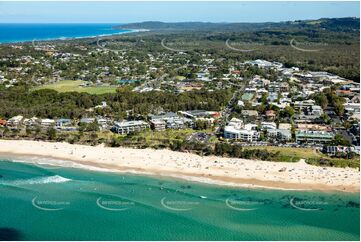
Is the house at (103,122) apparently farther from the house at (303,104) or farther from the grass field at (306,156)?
the house at (303,104)

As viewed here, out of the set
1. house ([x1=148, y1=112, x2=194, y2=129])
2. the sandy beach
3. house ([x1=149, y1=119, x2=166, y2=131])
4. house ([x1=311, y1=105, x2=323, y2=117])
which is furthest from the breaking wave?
house ([x1=311, y1=105, x2=323, y2=117])

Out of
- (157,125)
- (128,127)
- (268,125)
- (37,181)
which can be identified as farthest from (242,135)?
(37,181)

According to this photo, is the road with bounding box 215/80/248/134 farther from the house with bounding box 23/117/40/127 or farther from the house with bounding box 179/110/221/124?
the house with bounding box 23/117/40/127

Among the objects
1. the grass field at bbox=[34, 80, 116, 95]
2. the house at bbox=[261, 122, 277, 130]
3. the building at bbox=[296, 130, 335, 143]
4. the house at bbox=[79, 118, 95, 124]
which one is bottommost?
the building at bbox=[296, 130, 335, 143]

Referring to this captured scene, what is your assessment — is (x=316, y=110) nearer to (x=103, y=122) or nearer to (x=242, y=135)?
(x=242, y=135)

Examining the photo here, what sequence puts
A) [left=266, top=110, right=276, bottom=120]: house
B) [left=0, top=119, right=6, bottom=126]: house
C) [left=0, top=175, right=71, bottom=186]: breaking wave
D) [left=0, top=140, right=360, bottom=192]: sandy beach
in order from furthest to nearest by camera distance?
1. [left=266, top=110, right=276, bottom=120]: house
2. [left=0, top=119, right=6, bottom=126]: house
3. [left=0, top=175, right=71, bottom=186]: breaking wave
4. [left=0, top=140, right=360, bottom=192]: sandy beach

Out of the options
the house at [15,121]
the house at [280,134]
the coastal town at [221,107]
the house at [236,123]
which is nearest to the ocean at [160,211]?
the coastal town at [221,107]
